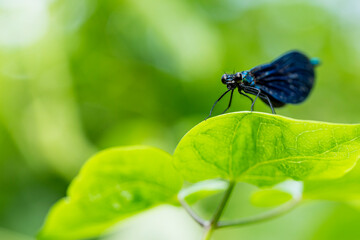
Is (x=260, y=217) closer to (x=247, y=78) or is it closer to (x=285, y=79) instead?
(x=247, y=78)

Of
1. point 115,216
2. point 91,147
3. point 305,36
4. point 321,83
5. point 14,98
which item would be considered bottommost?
point 115,216

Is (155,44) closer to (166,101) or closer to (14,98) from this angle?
(166,101)

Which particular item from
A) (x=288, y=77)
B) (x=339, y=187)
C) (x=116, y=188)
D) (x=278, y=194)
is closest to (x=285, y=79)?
(x=288, y=77)

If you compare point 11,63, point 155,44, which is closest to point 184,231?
point 155,44

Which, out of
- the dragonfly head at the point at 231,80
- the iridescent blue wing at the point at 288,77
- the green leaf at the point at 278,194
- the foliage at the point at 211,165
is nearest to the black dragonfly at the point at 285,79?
the iridescent blue wing at the point at 288,77

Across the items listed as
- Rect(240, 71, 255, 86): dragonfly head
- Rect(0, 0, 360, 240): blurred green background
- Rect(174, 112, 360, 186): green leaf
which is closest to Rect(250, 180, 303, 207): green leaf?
Rect(174, 112, 360, 186): green leaf

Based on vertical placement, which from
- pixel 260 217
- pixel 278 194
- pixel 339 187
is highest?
pixel 278 194
